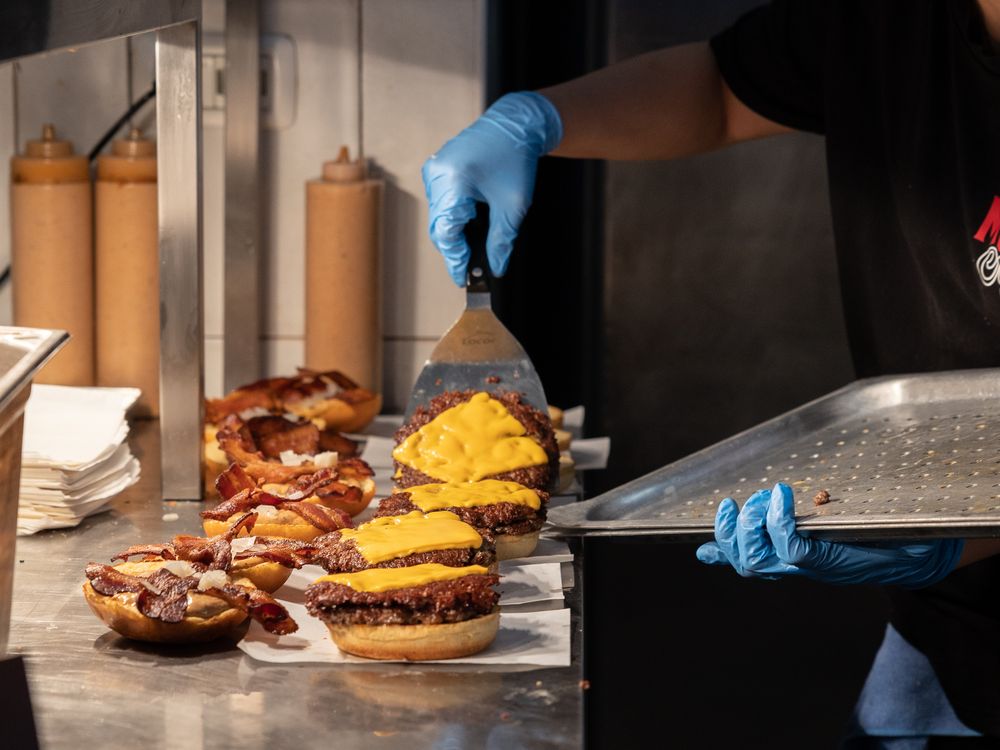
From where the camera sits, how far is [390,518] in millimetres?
1277

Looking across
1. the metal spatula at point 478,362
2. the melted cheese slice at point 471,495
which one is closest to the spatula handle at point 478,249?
the metal spatula at point 478,362

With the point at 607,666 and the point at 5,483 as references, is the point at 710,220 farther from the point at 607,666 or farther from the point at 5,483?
the point at 5,483

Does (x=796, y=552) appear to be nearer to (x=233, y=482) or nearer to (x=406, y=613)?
(x=406, y=613)

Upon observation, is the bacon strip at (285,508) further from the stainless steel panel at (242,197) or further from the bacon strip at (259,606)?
the stainless steel panel at (242,197)

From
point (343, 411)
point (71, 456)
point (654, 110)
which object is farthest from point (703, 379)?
point (71, 456)

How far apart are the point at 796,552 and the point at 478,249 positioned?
70 cm

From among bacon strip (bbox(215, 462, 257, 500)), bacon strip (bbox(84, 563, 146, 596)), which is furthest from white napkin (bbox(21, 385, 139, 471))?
bacon strip (bbox(84, 563, 146, 596))

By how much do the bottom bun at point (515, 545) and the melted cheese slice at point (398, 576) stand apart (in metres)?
0.22

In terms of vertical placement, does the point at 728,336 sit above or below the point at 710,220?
below

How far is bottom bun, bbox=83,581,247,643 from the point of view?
1.14m

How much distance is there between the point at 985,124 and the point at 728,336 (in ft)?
2.93

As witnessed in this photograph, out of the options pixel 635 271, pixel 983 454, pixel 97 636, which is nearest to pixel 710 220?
pixel 635 271

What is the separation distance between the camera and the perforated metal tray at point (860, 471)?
1.07 metres

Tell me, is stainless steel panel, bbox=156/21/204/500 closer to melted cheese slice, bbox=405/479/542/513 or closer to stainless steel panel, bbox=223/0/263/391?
melted cheese slice, bbox=405/479/542/513
